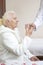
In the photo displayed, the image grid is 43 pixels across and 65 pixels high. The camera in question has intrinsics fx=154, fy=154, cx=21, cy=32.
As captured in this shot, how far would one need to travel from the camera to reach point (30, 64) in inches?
46.8

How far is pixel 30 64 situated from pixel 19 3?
7.10 feet

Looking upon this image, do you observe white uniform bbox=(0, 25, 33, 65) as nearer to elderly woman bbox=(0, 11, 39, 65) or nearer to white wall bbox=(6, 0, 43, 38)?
elderly woman bbox=(0, 11, 39, 65)

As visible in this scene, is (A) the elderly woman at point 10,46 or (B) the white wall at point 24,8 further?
(B) the white wall at point 24,8

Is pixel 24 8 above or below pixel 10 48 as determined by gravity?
above

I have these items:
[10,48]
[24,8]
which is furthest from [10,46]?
[24,8]

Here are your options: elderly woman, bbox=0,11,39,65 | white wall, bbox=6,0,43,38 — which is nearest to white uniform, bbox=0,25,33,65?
elderly woman, bbox=0,11,39,65

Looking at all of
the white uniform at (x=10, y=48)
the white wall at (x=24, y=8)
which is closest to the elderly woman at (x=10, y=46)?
the white uniform at (x=10, y=48)

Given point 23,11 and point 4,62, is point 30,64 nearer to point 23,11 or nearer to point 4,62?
point 4,62

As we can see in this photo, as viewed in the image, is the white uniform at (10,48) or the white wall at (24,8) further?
the white wall at (24,8)

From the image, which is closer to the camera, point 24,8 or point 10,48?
point 10,48

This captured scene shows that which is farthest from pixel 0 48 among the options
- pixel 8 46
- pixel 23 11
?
pixel 23 11

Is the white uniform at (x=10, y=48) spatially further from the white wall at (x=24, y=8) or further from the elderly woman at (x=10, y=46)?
the white wall at (x=24, y=8)

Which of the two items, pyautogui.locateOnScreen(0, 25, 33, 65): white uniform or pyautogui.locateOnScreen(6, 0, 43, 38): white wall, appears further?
pyautogui.locateOnScreen(6, 0, 43, 38): white wall

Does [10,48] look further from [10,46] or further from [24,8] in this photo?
[24,8]
